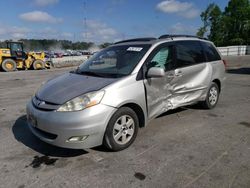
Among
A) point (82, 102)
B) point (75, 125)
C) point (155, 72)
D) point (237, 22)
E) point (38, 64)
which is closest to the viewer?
point (75, 125)

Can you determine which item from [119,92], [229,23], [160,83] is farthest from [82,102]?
[229,23]

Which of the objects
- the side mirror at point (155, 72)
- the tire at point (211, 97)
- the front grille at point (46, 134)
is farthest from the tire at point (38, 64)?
the side mirror at point (155, 72)

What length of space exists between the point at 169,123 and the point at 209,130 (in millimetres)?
781

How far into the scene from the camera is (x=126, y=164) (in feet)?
10.3

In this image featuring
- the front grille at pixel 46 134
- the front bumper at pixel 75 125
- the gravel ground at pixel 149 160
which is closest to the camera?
the gravel ground at pixel 149 160

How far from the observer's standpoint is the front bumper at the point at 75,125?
9.89ft

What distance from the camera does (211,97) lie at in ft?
18.2

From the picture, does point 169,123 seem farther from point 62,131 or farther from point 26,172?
point 26,172

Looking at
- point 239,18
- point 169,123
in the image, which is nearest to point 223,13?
point 239,18

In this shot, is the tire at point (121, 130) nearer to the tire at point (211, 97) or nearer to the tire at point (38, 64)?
the tire at point (211, 97)

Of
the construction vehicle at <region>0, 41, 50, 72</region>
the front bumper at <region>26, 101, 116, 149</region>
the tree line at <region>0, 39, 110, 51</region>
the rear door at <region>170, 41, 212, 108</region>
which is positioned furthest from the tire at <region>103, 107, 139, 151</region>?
the tree line at <region>0, 39, 110, 51</region>

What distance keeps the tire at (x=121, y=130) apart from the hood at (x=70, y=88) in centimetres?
51

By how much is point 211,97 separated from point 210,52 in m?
1.10

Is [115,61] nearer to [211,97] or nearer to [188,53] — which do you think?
[188,53]
